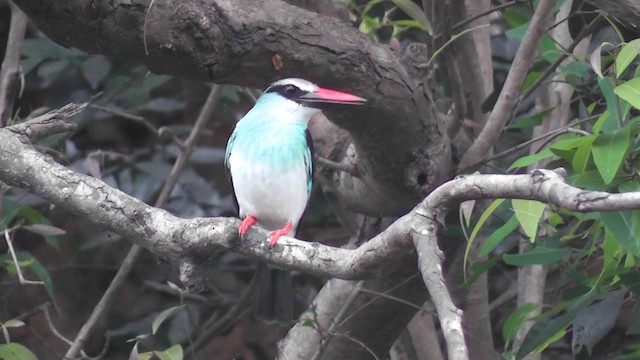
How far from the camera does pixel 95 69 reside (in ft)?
13.5

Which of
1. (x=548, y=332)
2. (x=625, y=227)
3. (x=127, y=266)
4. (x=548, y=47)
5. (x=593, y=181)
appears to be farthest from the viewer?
(x=127, y=266)

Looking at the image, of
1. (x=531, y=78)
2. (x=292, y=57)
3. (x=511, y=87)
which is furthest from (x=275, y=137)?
(x=531, y=78)

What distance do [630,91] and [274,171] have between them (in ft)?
3.93

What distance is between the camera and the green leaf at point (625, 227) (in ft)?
7.50

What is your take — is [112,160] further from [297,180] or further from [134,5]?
[134,5]

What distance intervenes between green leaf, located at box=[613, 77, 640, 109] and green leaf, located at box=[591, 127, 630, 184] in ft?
0.27

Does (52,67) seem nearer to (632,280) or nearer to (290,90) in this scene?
(290,90)

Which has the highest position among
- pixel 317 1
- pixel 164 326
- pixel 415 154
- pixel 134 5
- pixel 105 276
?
pixel 134 5

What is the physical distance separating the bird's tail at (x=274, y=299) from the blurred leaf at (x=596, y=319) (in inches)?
34.1

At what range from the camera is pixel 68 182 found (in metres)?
2.50

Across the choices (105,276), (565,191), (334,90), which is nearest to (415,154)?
(334,90)

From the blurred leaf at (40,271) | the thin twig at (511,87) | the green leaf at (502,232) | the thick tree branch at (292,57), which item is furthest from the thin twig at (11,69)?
the green leaf at (502,232)

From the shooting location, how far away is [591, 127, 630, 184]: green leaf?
2.29 m

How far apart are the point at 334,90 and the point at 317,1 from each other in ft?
2.05
